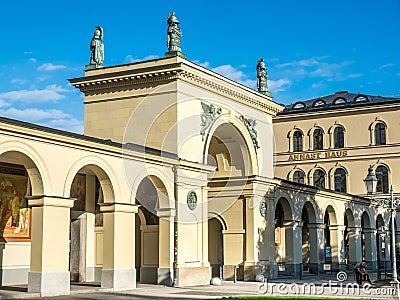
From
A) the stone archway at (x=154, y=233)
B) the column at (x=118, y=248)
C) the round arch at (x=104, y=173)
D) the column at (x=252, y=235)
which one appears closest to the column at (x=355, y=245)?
the column at (x=252, y=235)

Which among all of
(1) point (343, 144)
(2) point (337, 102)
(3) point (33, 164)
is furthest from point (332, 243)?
(3) point (33, 164)

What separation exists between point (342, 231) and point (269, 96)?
12096 millimetres

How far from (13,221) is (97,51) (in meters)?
10.2

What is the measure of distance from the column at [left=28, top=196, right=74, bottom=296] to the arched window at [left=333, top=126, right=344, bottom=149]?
37.3 metres

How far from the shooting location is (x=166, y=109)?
2858cm

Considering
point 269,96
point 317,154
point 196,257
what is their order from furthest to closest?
point 317,154
point 269,96
point 196,257

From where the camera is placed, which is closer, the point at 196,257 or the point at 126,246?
the point at 126,246

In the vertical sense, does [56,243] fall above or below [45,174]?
below

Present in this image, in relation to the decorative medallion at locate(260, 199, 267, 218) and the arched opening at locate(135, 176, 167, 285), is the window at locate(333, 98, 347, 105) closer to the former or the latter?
the decorative medallion at locate(260, 199, 267, 218)

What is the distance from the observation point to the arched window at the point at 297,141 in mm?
57000

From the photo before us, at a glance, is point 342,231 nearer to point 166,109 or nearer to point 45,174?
point 166,109

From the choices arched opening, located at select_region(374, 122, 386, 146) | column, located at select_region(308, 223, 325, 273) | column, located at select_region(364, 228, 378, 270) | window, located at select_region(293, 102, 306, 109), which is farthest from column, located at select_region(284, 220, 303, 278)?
window, located at select_region(293, 102, 306, 109)

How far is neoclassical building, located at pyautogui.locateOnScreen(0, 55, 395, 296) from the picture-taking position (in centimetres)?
2112

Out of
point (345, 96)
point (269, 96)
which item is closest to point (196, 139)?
point (269, 96)
